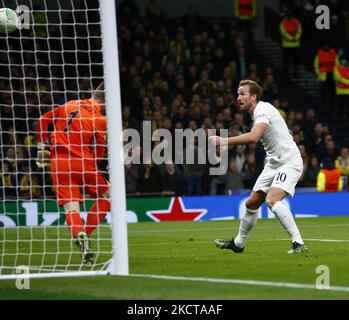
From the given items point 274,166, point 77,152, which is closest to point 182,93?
point 274,166

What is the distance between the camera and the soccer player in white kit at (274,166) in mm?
11883

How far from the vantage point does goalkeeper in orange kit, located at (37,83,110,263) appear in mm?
11797

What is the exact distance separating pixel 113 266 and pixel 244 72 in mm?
17975

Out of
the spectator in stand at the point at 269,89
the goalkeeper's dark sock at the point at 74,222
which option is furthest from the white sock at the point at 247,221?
the spectator in stand at the point at 269,89

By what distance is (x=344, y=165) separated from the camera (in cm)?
2406

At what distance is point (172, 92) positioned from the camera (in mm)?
25453

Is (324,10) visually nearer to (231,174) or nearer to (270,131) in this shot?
(231,174)

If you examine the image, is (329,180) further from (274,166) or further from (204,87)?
(274,166)

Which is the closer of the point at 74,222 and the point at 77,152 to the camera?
the point at 74,222

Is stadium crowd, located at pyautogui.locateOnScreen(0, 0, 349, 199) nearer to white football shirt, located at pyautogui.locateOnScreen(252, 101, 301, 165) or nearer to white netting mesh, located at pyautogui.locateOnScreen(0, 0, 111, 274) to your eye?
white netting mesh, located at pyautogui.locateOnScreen(0, 0, 111, 274)

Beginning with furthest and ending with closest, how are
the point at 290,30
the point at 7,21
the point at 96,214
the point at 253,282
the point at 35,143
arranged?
the point at 290,30 → the point at 35,143 → the point at 96,214 → the point at 7,21 → the point at 253,282

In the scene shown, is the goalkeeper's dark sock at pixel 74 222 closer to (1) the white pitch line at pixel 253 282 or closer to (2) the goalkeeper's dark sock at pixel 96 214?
(2) the goalkeeper's dark sock at pixel 96 214

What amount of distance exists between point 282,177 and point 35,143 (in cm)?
951

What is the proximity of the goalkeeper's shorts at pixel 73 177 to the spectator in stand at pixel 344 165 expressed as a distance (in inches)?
508
